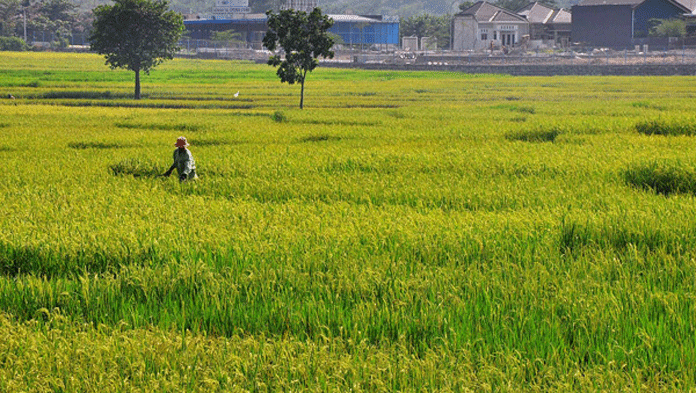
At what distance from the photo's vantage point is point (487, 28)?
9681 centimetres

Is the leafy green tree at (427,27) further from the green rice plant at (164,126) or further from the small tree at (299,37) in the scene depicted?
the green rice plant at (164,126)

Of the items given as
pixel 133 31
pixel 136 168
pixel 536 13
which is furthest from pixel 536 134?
pixel 536 13

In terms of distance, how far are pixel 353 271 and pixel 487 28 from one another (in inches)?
3674

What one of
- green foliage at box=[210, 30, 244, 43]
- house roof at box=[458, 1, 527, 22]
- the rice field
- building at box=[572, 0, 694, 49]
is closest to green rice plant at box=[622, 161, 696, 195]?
the rice field

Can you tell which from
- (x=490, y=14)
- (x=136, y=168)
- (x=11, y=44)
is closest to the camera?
(x=136, y=168)

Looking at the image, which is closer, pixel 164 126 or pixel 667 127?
pixel 667 127

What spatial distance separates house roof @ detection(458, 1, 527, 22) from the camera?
313 feet

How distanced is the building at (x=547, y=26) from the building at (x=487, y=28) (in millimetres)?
1608

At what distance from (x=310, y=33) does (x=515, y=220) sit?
2880 centimetres

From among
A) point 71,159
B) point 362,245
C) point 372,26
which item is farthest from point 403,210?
point 372,26

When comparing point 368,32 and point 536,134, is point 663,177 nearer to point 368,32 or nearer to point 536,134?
point 536,134

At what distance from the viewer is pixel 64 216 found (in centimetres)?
994

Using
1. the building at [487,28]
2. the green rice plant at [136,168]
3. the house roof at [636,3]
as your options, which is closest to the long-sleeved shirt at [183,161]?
the green rice plant at [136,168]

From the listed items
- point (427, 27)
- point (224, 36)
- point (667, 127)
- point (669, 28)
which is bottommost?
point (667, 127)
